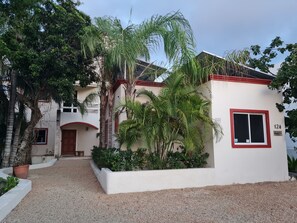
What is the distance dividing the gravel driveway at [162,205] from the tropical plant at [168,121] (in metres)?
1.84

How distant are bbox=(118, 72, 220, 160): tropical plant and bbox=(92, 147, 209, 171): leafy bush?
28 centimetres

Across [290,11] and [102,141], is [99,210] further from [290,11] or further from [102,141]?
[290,11]

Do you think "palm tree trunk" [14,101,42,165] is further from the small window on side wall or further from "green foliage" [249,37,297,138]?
"green foliage" [249,37,297,138]

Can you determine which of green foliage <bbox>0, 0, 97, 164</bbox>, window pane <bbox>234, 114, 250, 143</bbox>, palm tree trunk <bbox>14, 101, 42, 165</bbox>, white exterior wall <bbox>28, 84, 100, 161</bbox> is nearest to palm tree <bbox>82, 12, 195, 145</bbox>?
green foliage <bbox>0, 0, 97, 164</bbox>

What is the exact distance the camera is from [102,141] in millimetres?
13734

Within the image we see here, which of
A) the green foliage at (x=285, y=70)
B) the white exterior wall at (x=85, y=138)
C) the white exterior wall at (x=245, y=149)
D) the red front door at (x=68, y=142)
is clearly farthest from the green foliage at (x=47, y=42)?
the red front door at (x=68, y=142)

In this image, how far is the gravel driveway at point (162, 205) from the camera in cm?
539

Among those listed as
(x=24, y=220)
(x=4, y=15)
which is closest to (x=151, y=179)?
(x=24, y=220)

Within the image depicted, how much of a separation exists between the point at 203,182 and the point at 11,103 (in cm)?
1070

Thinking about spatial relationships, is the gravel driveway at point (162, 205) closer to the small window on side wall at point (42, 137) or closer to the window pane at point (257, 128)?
the window pane at point (257, 128)

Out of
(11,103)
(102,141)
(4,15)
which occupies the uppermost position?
(4,15)

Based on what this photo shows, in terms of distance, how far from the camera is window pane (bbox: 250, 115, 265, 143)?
997cm

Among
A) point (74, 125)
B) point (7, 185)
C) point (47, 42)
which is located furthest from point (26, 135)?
point (74, 125)

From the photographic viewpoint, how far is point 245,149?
9.52 metres
